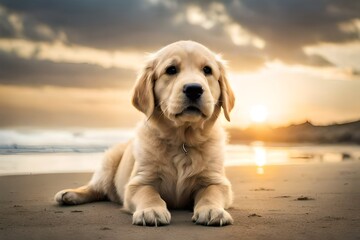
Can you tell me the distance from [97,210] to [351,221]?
2.40 m

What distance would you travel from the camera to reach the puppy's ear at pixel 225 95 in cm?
516

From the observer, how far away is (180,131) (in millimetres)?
4957

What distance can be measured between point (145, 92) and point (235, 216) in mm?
1514

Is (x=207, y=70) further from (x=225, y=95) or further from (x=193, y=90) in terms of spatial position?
(x=193, y=90)

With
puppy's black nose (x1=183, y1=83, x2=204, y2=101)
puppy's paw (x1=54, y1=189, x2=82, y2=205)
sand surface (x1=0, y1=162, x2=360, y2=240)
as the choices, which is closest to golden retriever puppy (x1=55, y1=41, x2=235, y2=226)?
puppy's black nose (x1=183, y1=83, x2=204, y2=101)

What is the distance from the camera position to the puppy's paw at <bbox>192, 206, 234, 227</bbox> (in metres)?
4.04

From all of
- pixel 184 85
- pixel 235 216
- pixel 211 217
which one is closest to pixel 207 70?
pixel 184 85

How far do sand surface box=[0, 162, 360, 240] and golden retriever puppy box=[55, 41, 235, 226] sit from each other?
25cm

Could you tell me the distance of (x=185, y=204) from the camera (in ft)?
16.6

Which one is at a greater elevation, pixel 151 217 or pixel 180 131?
pixel 180 131

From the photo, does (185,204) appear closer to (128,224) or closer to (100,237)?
(128,224)

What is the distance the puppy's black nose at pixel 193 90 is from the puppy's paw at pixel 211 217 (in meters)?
0.96

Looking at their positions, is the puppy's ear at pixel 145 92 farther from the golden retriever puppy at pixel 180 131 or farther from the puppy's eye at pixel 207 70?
the puppy's eye at pixel 207 70

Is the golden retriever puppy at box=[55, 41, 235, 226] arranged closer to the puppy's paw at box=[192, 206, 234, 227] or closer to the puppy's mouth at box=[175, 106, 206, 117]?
the puppy's mouth at box=[175, 106, 206, 117]
